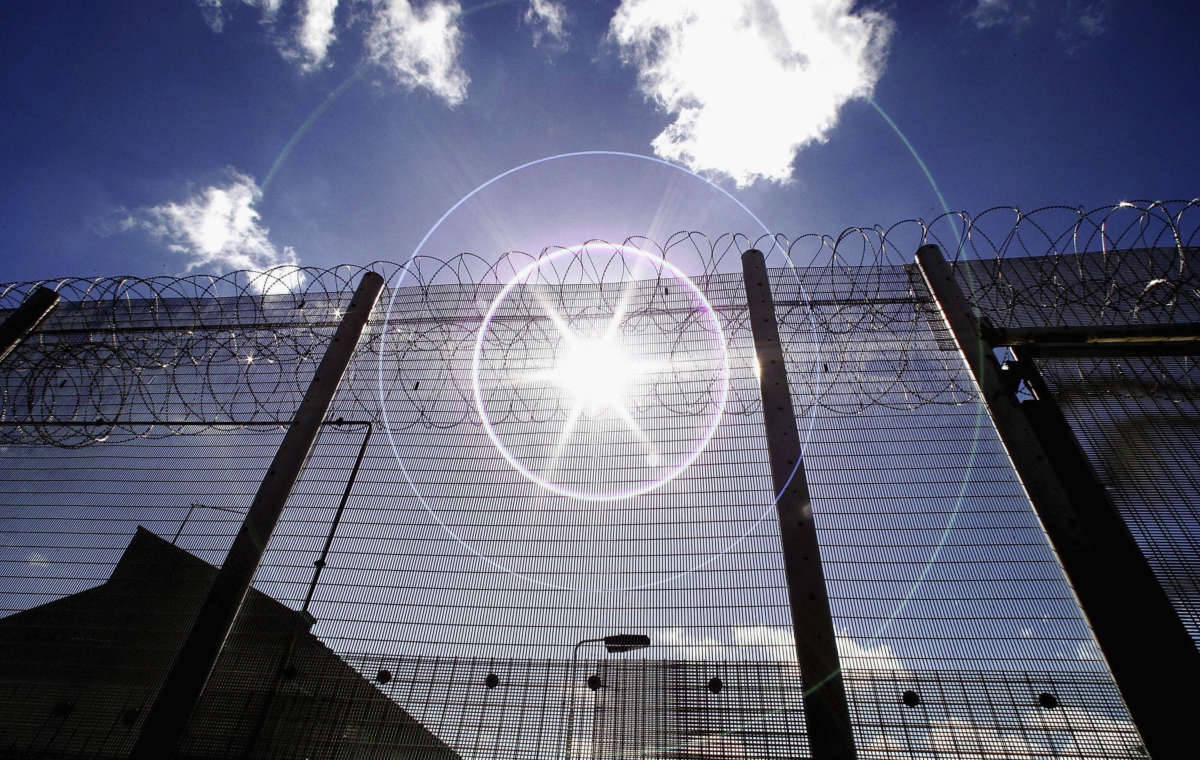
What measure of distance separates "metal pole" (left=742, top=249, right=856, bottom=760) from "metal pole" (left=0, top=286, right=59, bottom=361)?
803cm

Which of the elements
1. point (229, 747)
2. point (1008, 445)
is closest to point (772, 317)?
point (1008, 445)

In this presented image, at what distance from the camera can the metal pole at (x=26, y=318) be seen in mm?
5974

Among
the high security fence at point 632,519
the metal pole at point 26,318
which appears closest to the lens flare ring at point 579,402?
the high security fence at point 632,519

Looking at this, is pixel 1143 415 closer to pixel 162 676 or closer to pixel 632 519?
pixel 632 519

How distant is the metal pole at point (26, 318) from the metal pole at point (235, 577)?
425 centimetres

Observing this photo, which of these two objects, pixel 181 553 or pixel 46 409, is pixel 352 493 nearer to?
pixel 181 553

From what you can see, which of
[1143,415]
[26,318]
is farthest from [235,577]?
[1143,415]

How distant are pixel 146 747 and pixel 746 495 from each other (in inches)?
195

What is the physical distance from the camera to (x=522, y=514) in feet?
18.6

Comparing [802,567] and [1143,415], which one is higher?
[1143,415]

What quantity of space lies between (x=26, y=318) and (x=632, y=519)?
7.30 metres

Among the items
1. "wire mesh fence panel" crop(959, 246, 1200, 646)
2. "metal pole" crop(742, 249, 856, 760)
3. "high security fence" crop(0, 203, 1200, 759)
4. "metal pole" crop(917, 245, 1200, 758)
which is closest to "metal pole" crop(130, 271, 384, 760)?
"high security fence" crop(0, 203, 1200, 759)

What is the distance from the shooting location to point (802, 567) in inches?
122

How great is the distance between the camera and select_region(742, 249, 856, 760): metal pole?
8.77ft
